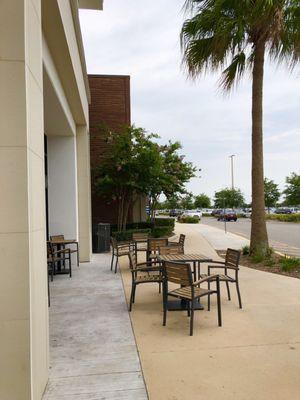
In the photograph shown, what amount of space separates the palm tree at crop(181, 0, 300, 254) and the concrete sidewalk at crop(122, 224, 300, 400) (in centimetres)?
468

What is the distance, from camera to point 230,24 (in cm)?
930

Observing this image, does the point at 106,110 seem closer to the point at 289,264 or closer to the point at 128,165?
the point at 128,165

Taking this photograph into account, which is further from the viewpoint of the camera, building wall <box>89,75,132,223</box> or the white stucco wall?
building wall <box>89,75,132,223</box>

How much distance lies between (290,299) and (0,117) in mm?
5599

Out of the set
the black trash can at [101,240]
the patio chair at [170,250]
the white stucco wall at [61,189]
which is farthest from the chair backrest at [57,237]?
the black trash can at [101,240]

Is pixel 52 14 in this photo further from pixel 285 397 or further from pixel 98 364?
pixel 285 397

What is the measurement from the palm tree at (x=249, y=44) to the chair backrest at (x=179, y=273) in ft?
18.8

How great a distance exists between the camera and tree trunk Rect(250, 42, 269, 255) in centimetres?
1004

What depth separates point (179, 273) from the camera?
483cm

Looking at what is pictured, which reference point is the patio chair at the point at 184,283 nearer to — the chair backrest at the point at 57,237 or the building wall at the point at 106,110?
the chair backrest at the point at 57,237

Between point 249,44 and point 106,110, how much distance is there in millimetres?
8349

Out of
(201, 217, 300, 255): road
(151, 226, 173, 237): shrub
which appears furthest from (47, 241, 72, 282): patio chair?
(201, 217, 300, 255): road

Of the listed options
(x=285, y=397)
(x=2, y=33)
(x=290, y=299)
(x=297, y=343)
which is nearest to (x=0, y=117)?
(x=2, y=33)

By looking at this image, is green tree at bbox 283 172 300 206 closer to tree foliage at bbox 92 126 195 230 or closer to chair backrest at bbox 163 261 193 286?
tree foliage at bbox 92 126 195 230
